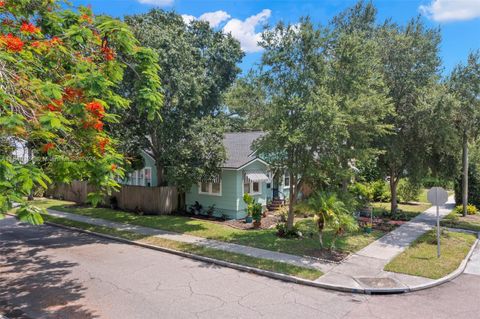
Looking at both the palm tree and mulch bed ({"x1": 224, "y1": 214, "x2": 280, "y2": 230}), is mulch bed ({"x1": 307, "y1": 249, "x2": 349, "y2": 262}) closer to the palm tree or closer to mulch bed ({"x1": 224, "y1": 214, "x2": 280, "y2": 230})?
the palm tree

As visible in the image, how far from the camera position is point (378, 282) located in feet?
32.6

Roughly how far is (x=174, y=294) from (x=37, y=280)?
438cm

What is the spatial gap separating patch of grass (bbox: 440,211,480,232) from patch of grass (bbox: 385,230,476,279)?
2378mm

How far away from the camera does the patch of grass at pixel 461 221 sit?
18359 millimetres

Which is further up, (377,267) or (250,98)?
(250,98)

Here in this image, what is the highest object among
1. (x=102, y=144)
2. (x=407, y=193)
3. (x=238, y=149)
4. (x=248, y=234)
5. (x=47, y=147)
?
(x=238, y=149)

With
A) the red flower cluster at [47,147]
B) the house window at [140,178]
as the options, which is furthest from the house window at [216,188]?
the red flower cluster at [47,147]

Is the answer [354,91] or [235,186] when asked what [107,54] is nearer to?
[354,91]

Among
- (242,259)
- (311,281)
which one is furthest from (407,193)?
(311,281)

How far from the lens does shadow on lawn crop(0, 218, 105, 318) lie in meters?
8.22

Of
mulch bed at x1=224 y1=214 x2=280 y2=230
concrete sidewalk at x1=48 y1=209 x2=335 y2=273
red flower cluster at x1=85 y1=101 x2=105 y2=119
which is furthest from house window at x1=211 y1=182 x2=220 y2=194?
red flower cluster at x1=85 y1=101 x2=105 y2=119

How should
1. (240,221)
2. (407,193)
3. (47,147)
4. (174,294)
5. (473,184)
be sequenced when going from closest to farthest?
(47,147), (174,294), (240,221), (473,184), (407,193)

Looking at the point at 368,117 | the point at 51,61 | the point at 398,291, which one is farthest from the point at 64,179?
the point at 368,117

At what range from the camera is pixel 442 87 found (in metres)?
17.1
